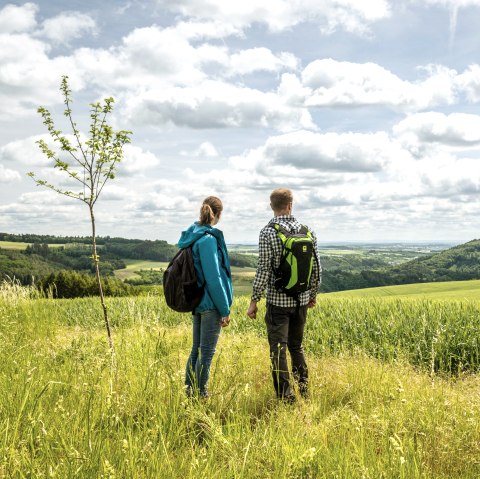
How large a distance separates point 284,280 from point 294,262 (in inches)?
9.8

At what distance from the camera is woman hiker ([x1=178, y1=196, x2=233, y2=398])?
519 cm

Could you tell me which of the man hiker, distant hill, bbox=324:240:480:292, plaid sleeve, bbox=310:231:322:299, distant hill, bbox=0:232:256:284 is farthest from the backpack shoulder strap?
distant hill, bbox=324:240:480:292

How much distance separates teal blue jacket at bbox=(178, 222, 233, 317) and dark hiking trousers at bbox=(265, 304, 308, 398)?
2.20ft

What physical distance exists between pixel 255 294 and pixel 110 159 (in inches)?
132

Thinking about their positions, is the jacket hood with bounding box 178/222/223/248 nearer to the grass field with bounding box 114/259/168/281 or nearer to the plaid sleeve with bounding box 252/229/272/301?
the plaid sleeve with bounding box 252/229/272/301

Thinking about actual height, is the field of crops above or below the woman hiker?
below

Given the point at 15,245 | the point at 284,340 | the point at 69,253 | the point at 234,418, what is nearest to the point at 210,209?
the point at 284,340

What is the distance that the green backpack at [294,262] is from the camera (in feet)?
17.7

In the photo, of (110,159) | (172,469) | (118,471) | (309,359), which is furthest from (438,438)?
(110,159)

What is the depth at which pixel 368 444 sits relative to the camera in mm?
3764

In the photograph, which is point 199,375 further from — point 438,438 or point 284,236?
point 438,438

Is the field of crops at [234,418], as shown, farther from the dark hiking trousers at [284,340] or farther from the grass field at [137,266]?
the grass field at [137,266]

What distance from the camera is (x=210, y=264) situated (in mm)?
5191

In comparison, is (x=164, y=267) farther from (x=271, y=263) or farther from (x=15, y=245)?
(x=271, y=263)
